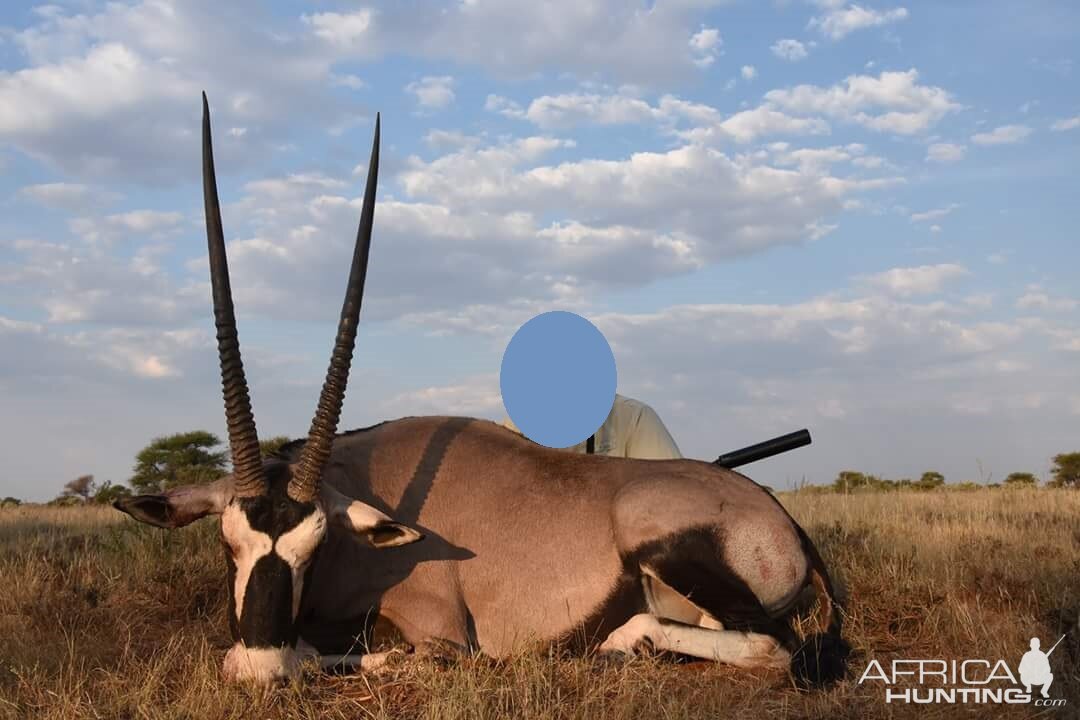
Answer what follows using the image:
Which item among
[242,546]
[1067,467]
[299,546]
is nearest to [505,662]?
[299,546]

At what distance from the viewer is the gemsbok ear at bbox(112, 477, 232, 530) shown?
5164 millimetres

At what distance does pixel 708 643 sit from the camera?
5.24m

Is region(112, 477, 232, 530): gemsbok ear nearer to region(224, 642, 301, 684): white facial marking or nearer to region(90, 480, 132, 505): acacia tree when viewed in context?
Result: region(224, 642, 301, 684): white facial marking

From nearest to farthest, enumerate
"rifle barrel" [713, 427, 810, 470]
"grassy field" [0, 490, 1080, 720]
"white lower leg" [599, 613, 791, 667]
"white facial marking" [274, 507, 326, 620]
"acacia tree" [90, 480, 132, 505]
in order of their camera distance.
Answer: "grassy field" [0, 490, 1080, 720] < "white facial marking" [274, 507, 326, 620] < "white lower leg" [599, 613, 791, 667] < "rifle barrel" [713, 427, 810, 470] < "acacia tree" [90, 480, 132, 505]

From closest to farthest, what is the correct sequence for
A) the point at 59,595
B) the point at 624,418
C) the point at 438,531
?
1. the point at 438,531
2. the point at 59,595
3. the point at 624,418

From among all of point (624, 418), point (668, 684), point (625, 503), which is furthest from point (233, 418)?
point (624, 418)

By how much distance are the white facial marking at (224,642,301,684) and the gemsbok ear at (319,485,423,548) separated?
702 mm

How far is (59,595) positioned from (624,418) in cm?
402

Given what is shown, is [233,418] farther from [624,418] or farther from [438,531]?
[624,418]

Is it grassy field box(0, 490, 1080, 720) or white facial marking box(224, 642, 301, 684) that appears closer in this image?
grassy field box(0, 490, 1080, 720)

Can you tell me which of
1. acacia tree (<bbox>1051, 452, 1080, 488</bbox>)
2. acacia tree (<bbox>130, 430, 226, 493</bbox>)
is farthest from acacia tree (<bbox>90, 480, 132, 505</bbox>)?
acacia tree (<bbox>1051, 452, 1080, 488</bbox>)

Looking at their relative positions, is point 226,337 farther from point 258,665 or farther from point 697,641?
point 697,641

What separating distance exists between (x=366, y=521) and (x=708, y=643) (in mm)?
1840

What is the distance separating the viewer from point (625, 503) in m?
5.48
